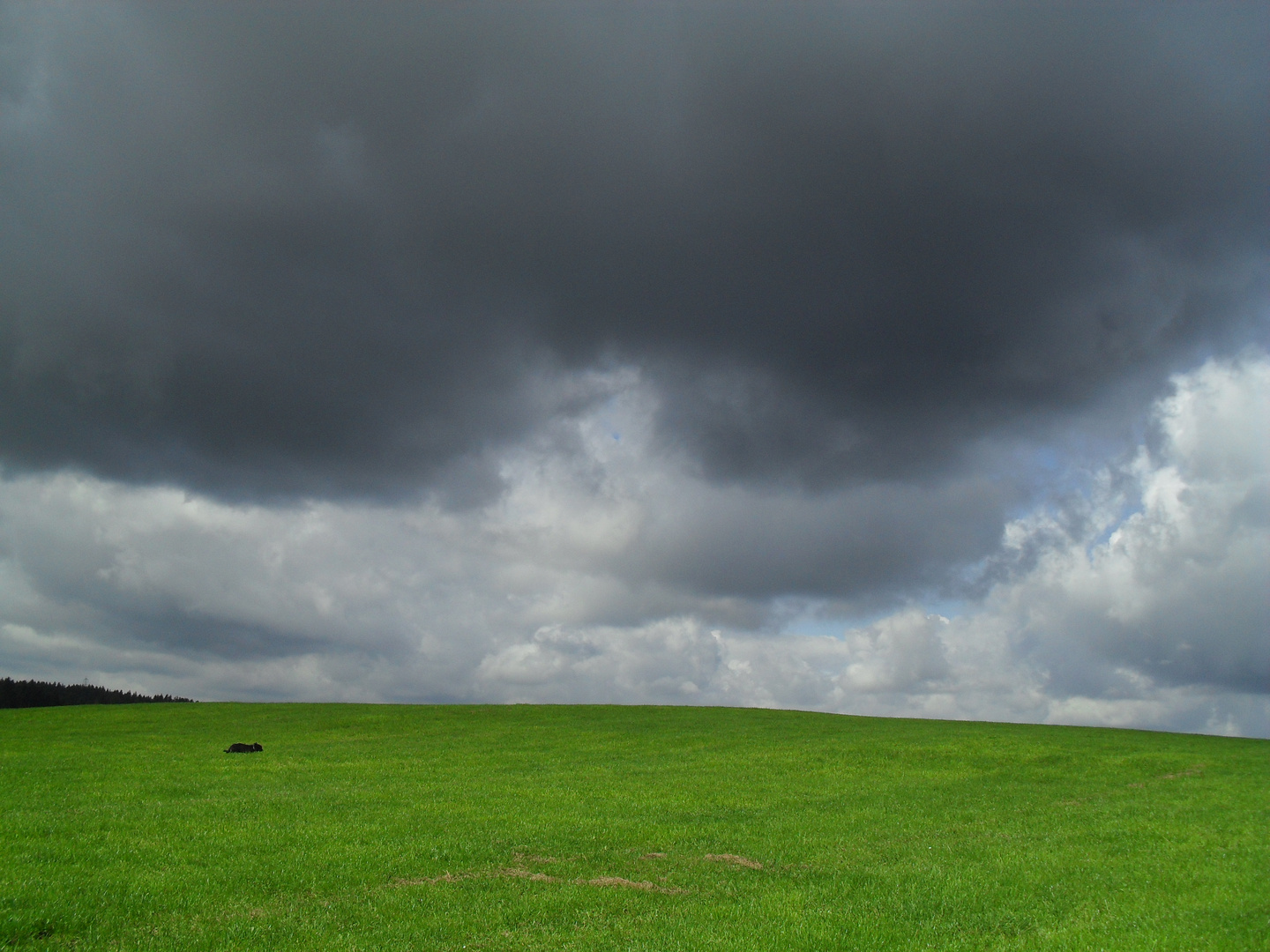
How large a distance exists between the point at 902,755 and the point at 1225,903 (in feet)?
105

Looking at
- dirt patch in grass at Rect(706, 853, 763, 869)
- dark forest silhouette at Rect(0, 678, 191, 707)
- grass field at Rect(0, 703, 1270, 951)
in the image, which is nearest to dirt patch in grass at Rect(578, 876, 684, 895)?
grass field at Rect(0, 703, 1270, 951)

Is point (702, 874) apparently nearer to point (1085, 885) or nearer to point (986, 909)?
point (986, 909)

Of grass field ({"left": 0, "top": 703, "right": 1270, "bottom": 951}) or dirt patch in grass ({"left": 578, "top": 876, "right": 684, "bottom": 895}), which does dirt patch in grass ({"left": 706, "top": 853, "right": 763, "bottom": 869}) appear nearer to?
grass field ({"left": 0, "top": 703, "right": 1270, "bottom": 951})

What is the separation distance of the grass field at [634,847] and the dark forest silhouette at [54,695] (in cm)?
9487

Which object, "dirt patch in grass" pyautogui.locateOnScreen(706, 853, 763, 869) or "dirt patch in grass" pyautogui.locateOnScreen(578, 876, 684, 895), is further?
"dirt patch in grass" pyautogui.locateOnScreen(706, 853, 763, 869)

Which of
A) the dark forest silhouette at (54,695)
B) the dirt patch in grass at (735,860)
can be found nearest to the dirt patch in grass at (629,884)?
the dirt patch in grass at (735,860)

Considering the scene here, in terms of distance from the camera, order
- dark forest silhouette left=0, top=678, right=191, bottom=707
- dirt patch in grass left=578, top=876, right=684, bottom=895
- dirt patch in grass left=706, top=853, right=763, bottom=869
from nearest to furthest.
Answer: dirt patch in grass left=578, top=876, right=684, bottom=895 < dirt patch in grass left=706, top=853, right=763, bottom=869 < dark forest silhouette left=0, top=678, right=191, bottom=707

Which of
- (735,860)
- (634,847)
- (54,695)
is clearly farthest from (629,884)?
(54,695)

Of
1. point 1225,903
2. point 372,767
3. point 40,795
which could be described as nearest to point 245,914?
point 40,795

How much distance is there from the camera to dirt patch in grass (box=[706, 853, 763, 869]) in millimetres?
25031

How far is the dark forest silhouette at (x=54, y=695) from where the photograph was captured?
131000mm

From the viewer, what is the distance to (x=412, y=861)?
24.0m

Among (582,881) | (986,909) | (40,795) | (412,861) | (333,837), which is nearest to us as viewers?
(986,909)

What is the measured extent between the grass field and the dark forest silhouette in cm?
9487
